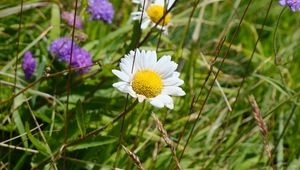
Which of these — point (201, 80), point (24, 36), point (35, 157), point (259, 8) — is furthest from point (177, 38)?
point (35, 157)

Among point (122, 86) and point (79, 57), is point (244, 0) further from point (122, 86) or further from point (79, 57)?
point (122, 86)

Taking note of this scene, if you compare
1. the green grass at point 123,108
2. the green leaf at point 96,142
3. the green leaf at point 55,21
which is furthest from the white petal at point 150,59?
the green leaf at point 55,21

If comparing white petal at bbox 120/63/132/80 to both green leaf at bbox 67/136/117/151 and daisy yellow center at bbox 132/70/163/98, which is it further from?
green leaf at bbox 67/136/117/151

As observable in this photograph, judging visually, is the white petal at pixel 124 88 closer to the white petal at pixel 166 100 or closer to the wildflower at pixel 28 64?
the white petal at pixel 166 100

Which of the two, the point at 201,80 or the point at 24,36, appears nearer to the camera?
the point at 24,36

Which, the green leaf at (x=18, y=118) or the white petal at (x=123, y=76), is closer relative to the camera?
the white petal at (x=123, y=76)

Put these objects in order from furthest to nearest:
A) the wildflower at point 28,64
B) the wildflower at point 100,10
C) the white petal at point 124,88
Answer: the wildflower at point 100,10 → the wildflower at point 28,64 → the white petal at point 124,88

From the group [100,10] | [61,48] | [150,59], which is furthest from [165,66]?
[100,10]

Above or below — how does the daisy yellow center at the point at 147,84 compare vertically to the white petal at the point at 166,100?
above
